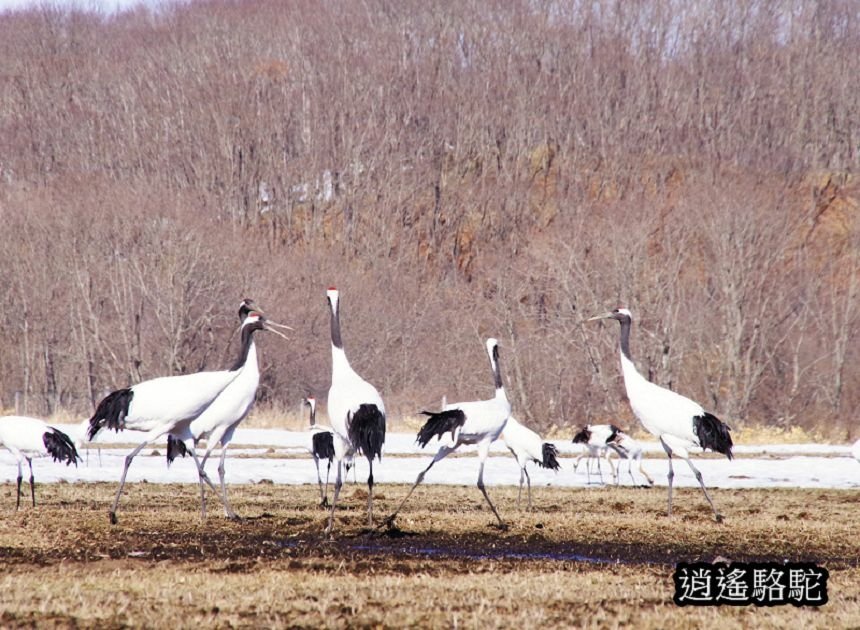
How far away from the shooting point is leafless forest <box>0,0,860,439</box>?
5031cm

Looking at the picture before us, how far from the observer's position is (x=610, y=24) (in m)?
83.1

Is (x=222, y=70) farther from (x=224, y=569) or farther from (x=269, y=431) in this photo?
(x=224, y=569)

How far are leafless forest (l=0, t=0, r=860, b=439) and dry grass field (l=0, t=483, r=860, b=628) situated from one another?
2925 cm

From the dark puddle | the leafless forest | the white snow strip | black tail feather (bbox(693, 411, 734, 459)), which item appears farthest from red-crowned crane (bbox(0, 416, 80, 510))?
the leafless forest

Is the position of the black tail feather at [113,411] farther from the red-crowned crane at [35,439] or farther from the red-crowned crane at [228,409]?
the red-crowned crane at [35,439]

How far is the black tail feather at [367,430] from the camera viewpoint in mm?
13383

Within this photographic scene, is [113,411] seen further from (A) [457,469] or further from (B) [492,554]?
(A) [457,469]

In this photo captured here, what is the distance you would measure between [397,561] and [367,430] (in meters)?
2.62

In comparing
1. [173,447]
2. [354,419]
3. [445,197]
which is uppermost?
[445,197]

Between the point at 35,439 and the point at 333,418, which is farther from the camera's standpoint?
the point at 35,439

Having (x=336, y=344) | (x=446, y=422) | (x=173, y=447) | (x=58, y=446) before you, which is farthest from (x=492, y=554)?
(x=58, y=446)

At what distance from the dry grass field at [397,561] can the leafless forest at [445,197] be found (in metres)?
29.3

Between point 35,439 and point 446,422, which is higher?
point 446,422

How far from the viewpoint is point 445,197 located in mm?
73938
